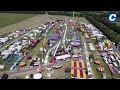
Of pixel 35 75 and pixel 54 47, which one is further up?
pixel 54 47

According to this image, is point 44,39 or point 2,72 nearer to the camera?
point 2,72

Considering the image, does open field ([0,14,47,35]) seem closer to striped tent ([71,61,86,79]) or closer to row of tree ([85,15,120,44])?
row of tree ([85,15,120,44])

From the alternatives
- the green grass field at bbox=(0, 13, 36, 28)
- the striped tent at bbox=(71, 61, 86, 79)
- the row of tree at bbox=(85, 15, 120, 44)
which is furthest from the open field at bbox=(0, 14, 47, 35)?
the striped tent at bbox=(71, 61, 86, 79)

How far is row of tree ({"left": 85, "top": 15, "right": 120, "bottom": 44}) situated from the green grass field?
1.28 meters

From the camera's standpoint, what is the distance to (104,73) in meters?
4.23

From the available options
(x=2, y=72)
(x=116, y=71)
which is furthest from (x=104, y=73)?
(x=2, y=72)

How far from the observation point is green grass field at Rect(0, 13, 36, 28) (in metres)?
4.45

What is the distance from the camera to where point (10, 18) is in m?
4.60

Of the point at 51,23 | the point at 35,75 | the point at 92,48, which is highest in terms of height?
the point at 51,23

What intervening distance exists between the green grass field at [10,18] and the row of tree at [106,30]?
50.3 inches

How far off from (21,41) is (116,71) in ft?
6.49

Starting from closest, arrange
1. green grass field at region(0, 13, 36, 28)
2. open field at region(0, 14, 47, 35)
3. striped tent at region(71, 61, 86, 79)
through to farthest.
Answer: striped tent at region(71, 61, 86, 79)
green grass field at region(0, 13, 36, 28)
open field at region(0, 14, 47, 35)
